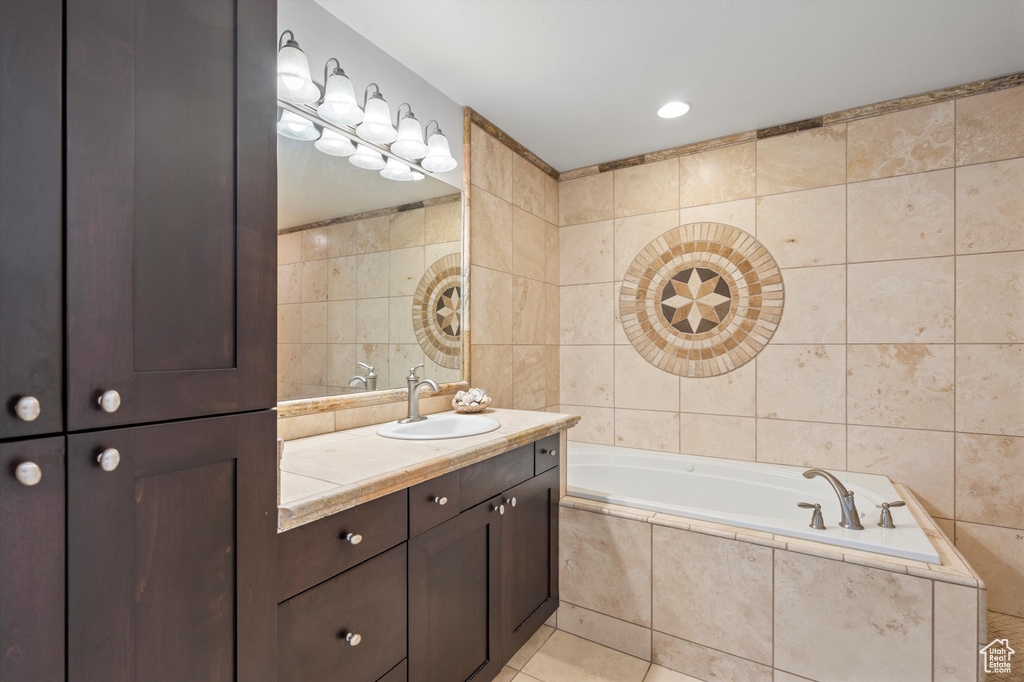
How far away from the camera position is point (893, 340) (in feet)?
8.11

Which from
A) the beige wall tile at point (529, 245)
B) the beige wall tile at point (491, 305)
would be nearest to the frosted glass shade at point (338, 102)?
the beige wall tile at point (491, 305)

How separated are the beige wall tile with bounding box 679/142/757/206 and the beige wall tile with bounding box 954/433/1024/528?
1.64 metres

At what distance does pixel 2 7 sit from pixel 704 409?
3037 mm

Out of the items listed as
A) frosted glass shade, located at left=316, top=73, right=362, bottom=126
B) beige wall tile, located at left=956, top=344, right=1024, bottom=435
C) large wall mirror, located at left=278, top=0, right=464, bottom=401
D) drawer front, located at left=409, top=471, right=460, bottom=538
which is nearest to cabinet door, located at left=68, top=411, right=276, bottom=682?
drawer front, located at left=409, top=471, right=460, bottom=538

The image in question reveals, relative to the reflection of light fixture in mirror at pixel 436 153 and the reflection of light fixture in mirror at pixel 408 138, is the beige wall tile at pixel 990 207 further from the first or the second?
the reflection of light fixture in mirror at pixel 408 138

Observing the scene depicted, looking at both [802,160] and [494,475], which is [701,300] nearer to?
[802,160]

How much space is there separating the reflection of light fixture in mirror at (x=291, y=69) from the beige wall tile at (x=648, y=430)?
248 centimetres

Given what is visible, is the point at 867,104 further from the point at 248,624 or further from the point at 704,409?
the point at 248,624

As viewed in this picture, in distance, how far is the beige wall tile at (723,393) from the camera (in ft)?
9.23

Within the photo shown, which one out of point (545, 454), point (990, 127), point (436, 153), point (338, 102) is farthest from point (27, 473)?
point (990, 127)

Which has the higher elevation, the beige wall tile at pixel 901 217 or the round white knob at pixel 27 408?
the beige wall tile at pixel 901 217

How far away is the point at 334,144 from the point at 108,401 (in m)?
1.40

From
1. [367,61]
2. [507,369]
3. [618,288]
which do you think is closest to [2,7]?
[367,61]

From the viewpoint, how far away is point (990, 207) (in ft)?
7.48
